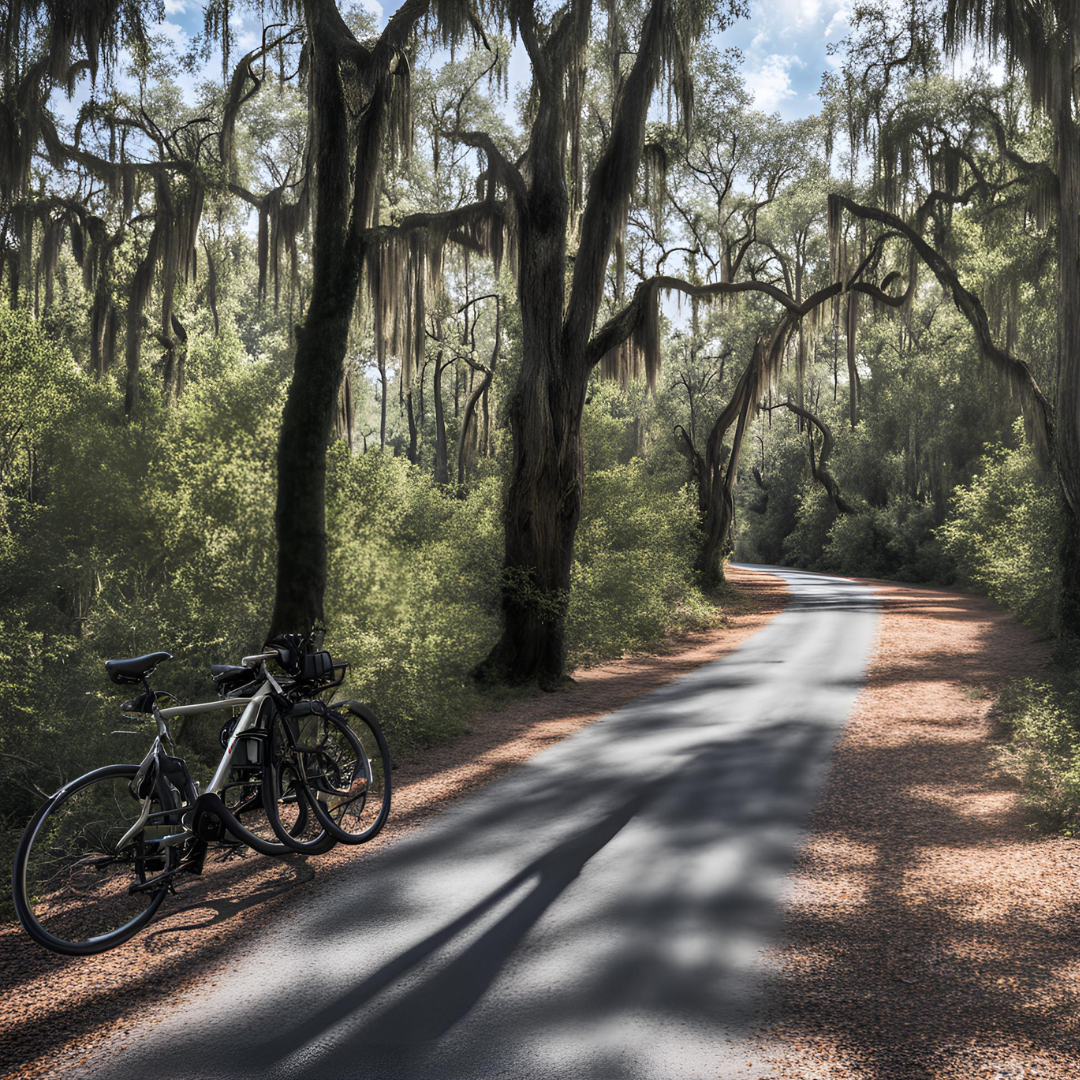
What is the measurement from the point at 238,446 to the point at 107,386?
7116mm

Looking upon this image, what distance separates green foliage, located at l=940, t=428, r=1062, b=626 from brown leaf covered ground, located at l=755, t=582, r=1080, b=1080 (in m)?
8.40

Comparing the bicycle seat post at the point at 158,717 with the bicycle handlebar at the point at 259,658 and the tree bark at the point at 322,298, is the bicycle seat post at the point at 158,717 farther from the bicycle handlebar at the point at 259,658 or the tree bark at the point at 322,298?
the tree bark at the point at 322,298

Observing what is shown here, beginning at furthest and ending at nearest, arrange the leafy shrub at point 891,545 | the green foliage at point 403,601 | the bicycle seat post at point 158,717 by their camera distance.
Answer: the leafy shrub at point 891,545 < the green foliage at point 403,601 < the bicycle seat post at point 158,717

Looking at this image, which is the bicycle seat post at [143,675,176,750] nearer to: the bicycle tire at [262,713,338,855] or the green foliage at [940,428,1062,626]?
the bicycle tire at [262,713,338,855]

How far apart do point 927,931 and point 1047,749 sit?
3620 millimetres

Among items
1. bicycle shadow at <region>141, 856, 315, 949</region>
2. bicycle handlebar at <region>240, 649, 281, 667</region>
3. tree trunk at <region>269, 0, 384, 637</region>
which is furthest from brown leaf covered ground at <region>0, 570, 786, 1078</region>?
tree trunk at <region>269, 0, 384, 637</region>

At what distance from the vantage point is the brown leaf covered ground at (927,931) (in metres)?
2.96

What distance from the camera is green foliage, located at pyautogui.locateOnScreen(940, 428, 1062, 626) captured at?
15.0m

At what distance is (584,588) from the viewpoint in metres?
15.0

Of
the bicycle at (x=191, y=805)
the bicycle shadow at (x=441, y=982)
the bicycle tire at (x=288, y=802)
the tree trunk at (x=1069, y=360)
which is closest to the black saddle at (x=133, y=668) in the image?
the bicycle at (x=191, y=805)

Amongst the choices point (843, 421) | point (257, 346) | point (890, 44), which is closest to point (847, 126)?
point (890, 44)

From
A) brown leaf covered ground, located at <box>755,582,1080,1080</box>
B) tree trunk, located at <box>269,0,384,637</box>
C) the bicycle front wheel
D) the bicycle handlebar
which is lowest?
brown leaf covered ground, located at <box>755,582,1080,1080</box>

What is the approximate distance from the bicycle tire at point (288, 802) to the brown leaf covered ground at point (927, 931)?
2.58m

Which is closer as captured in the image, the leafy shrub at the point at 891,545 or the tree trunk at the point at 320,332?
the tree trunk at the point at 320,332
